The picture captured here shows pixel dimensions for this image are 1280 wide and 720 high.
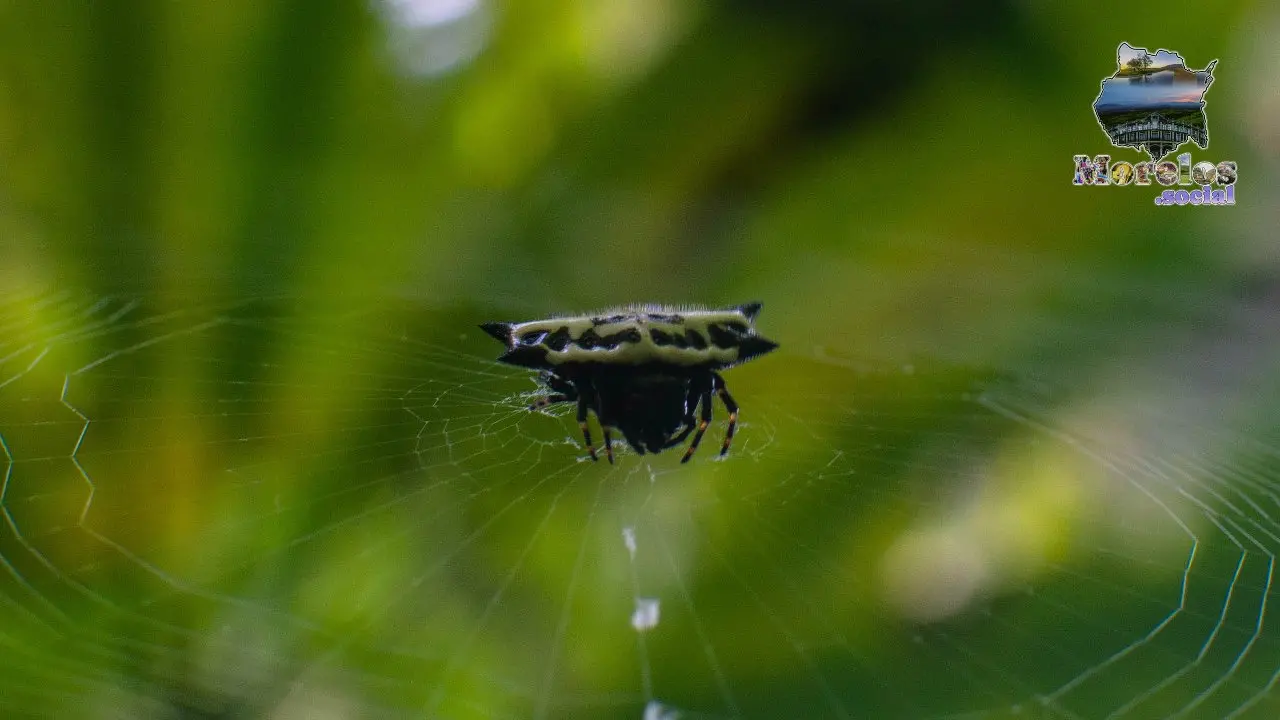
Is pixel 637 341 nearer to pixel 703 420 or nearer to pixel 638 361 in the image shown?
pixel 638 361

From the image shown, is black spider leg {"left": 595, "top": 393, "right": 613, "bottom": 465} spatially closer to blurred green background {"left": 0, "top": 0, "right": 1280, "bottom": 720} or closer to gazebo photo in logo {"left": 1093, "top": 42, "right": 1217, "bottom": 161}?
blurred green background {"left": 0, "top": 0, "right": 1280, "bottom": 720}

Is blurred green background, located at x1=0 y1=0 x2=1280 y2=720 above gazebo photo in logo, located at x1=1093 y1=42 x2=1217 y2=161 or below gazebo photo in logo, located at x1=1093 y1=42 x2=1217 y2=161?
below

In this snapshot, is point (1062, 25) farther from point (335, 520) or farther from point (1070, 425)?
point (335, 520)

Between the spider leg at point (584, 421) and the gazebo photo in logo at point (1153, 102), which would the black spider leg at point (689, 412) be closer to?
the spider leg at point (584, 421)

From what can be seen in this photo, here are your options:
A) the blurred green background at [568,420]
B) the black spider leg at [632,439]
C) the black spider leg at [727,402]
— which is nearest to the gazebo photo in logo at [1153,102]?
the blurred green background at [568,420]

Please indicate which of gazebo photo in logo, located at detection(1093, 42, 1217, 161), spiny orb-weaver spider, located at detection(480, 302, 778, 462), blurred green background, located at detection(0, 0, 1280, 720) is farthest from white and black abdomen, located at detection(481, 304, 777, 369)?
gazebo photo in logo, located at detection(1093, 42, 1217, 161)
